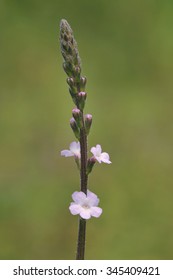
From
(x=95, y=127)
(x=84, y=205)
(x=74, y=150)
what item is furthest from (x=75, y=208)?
(x=95, y=127)

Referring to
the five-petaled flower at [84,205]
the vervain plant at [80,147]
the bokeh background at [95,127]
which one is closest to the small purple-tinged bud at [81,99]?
the vervain plant at [80,147]

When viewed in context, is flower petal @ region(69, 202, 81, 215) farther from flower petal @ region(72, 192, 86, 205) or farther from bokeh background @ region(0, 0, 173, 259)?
bokeh background @ region(0, 0, 173, 259)

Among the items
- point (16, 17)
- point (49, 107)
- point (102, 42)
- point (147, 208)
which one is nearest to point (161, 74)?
point (102, 42)

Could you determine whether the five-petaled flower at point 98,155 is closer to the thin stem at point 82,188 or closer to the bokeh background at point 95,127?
the thin stem at point 82,188

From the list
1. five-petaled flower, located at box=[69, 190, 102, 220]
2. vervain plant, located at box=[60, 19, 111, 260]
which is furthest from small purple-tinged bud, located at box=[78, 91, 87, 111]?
five-petaled flower, located at box=[69, 190, 102, 220]

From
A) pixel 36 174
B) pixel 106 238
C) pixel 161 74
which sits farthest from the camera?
pixel 161 74

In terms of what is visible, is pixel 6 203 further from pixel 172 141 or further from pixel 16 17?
pixel 16 17

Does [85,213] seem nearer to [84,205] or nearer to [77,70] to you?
[84,205]
